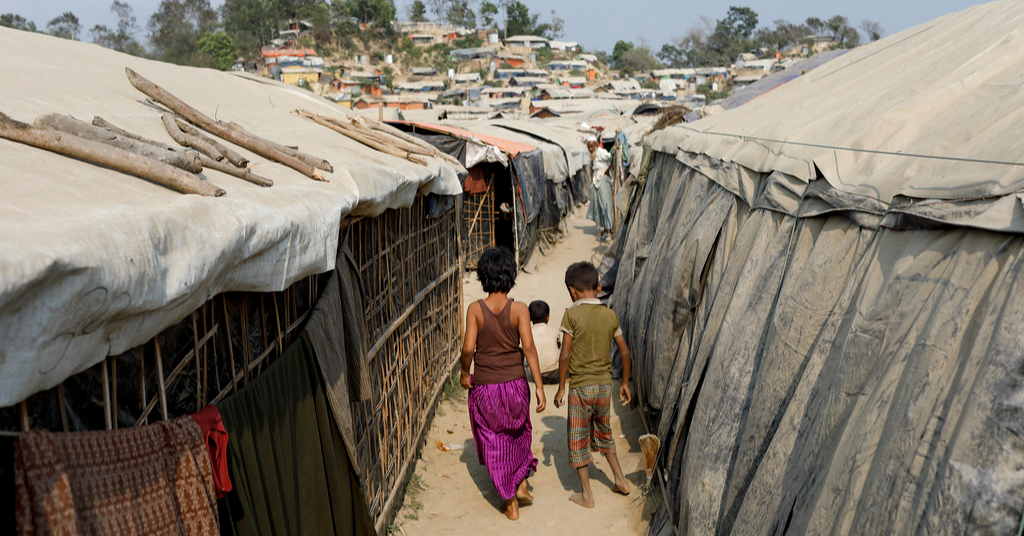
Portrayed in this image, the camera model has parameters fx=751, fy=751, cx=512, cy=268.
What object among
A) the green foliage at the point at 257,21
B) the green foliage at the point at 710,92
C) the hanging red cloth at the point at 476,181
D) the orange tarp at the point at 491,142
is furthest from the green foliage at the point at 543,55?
the hanging red cloth at the point at 476,181

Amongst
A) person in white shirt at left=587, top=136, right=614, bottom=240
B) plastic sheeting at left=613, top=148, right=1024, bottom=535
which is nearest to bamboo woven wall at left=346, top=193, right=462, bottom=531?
plastic sheeting at left=613, top=148, right=1024, bottom=535

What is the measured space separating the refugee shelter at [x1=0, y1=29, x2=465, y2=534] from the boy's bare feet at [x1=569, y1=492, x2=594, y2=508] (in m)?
1.18

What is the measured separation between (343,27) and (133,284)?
65433mm

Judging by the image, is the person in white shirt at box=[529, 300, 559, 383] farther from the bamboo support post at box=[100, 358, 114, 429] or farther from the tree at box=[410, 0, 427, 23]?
the tree at box=[410, 0, 427, 23]

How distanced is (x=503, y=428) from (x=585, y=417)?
0.56m

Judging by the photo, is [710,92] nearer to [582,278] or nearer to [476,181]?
[476,181]

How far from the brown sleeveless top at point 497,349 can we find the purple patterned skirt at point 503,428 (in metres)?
A: 0.07

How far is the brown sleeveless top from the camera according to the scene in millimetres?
4668

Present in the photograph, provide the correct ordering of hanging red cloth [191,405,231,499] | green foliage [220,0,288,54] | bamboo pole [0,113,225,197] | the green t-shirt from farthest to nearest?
green foliage [220,0,288,54]
the green t-shirt
bamboo pole [0,113,225,197]
hanging red cloth [191,405,231,499]

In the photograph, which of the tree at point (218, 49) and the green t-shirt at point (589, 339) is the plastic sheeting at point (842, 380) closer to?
the green t-shirt at point (589, 339)

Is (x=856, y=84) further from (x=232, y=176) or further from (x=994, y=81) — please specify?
(x=232, y=176)

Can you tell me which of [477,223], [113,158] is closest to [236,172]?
[113,158]

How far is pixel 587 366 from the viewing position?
492 cm

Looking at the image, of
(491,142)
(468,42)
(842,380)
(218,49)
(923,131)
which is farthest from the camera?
(468,42)
